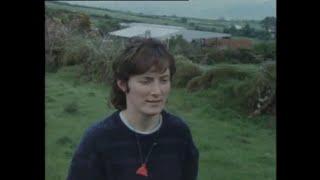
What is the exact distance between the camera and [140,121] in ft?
9.59

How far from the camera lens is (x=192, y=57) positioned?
300 cm

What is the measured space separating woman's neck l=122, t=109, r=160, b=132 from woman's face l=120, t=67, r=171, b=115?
18 millimetres

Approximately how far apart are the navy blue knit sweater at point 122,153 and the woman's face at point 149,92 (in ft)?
0.23

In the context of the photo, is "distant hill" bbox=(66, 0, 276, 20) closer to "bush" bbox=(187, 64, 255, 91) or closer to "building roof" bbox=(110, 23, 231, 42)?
"building roof" bbox=(110, 23, 231, 42)

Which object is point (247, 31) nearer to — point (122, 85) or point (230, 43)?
point (230, 43)

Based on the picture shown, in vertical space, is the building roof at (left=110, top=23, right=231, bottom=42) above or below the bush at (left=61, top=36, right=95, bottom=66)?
above

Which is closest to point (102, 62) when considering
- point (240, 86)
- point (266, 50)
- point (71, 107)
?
point (71, 107)

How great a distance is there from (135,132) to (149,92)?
0.64 feet

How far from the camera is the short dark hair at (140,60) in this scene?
2855 mm

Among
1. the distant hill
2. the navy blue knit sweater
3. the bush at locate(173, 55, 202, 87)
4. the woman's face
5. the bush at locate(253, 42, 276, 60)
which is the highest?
the distant hill

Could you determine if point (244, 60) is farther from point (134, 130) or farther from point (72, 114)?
point (72, 114)

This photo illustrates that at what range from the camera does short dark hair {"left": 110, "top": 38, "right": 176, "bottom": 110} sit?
112 inches

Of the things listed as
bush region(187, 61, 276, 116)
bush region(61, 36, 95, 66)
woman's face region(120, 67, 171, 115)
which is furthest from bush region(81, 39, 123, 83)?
bush region(187, 61, 276, 116)
